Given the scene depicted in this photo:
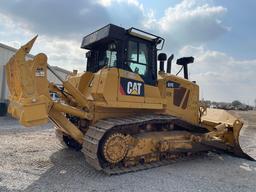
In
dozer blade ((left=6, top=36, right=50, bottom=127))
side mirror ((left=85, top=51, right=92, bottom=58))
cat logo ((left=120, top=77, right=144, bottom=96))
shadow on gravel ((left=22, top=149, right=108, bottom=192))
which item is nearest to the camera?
shadow on gravel ((left=22, top=149, right=108, bottom=192))

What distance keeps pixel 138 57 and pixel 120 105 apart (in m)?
1.38

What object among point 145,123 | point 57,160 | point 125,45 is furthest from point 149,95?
point 57,160

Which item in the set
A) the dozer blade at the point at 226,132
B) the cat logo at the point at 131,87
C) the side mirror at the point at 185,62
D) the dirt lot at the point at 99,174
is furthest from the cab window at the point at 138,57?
the dozer blade at the point at 226,132

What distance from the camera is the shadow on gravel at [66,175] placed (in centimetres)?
502

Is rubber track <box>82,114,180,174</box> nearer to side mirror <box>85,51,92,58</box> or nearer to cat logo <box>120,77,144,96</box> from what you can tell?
cat logo <box>120,77,144,96</box>

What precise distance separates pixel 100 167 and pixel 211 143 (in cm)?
354

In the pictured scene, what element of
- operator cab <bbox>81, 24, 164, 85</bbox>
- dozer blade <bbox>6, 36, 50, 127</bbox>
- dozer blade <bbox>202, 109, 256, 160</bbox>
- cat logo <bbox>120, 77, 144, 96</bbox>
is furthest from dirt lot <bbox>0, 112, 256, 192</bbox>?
operator cab <bbox>81, 24, 164, 85</bbox>

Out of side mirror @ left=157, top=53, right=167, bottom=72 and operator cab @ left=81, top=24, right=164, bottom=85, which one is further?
side mirror @ left=157, top=53, right=167, bottom=72

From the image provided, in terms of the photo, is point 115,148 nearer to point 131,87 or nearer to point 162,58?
point 131,87

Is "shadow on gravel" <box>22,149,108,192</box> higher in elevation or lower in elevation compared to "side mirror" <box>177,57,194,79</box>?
lower

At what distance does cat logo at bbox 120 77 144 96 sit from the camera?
21.0 feet

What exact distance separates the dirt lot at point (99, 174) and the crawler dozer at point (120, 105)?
33 centimetres

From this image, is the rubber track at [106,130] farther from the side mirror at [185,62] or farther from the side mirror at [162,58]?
the side mirror at [185,62]

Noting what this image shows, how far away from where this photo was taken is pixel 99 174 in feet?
19.3
